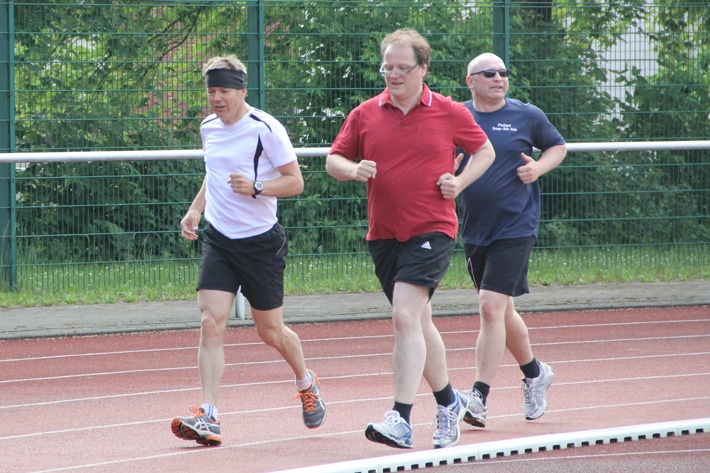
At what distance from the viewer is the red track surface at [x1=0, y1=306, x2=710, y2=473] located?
21.8 feet

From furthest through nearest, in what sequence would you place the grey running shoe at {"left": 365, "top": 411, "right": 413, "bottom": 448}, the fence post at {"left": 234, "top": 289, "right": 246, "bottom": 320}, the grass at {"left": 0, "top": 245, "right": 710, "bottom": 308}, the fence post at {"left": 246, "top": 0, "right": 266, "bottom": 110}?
the fence post at {"left": 246, "top": 0, "right": 266, "bottom": 110}, the grass at {"left": 0, "top": 245, "right": 710, "bottom": 308}, the fence post at {"left": 234, "top": 289, "right": 246, "bottom": 320}, the grey running shoe at {"left": 365, "top": 411, "right": 413, "bottom": 448}

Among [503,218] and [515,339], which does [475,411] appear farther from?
[503,218]

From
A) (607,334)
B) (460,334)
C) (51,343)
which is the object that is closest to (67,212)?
(51,343)

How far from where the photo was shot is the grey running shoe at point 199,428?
673 centimetres

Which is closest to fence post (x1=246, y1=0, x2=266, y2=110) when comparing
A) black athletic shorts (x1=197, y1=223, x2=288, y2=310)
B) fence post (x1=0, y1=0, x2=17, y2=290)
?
fence post (x1=0, y1=0, x2=17, y2=290)

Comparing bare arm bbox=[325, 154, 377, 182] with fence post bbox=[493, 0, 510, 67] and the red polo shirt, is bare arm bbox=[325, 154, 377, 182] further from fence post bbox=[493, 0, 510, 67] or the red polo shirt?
fence post bbox=[493, 0, 510, 67]

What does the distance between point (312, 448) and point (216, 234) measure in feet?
4.01

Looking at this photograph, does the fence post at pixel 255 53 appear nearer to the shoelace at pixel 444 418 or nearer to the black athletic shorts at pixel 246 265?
the black athletic shorts at pixel 246 265

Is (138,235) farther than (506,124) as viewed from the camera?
Yes

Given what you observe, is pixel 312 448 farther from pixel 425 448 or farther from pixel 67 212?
pixel 67 212


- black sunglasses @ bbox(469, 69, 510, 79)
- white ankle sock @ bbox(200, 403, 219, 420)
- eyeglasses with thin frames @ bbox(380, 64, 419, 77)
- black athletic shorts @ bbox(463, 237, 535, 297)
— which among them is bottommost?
white ankle sock @ bbox(200, 403, 219, 420)

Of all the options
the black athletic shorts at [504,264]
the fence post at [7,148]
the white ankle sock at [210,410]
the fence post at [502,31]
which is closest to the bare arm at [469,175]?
the black athletic shorts at [504,264]

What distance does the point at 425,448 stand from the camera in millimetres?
6781

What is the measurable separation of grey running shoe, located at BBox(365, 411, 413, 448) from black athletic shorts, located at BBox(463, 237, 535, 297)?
3.95ft
